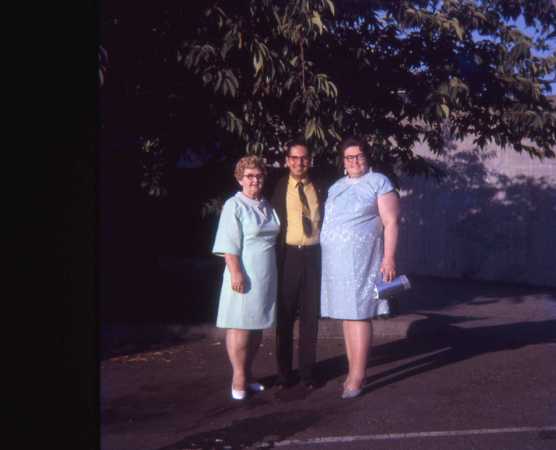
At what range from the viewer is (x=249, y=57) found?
6.32 meters

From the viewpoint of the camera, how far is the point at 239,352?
17.7 feet

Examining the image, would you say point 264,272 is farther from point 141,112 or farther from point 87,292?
point 87,292

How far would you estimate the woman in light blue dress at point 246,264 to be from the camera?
17.3 ft

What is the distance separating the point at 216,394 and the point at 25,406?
11.7ft

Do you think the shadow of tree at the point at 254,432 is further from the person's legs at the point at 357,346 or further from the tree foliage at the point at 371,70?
the tree foliage at the point at 371,70

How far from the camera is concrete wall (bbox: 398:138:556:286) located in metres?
11.9

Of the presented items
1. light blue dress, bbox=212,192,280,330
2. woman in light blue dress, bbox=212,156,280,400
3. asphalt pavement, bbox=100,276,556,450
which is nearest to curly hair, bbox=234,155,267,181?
woman in light blue dress, bbox=212,156,280,400

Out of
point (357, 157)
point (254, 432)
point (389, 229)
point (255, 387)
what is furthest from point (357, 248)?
point (254, 432)

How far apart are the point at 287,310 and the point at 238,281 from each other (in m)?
0.63

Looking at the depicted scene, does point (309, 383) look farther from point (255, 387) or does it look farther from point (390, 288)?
point (390, 288)

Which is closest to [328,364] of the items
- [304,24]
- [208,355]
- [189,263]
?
[208,355]

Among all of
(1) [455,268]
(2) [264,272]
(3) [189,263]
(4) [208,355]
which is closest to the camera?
(2) [264,272]

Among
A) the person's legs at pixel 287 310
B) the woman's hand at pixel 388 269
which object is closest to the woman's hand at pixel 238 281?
the person's legs at pixel 287 310

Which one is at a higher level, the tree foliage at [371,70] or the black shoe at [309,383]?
the tree foliage at [371,70]
